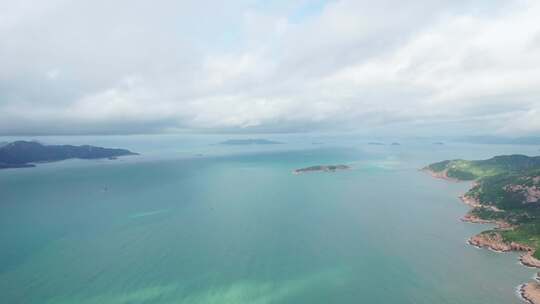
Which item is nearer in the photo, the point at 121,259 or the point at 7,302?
the point at 7,302

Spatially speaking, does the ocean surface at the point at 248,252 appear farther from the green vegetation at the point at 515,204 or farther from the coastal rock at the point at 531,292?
the green vegetation at the point at 515,204

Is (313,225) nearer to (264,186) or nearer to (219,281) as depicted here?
(219,281)

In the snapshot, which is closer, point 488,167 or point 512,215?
point 512,215

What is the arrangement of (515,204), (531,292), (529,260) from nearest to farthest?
(531,292)
(529,260)
(515,204)

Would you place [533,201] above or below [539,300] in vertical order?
above

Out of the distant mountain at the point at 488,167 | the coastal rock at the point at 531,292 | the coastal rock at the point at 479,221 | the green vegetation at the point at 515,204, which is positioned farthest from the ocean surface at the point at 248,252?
the distant mountain at the point at 488,167

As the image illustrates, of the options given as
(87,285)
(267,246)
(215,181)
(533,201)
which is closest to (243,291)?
(267,246)

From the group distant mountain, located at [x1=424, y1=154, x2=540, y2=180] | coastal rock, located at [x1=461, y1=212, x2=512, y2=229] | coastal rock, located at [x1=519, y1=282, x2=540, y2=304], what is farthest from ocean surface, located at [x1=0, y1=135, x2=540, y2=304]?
distant mountain, located at [x1=424, y1=154, x2=540, y2=180]

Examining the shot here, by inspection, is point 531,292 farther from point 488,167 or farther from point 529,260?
point 488,167

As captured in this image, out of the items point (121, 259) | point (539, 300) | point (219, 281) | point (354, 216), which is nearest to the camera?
point (539, 300)

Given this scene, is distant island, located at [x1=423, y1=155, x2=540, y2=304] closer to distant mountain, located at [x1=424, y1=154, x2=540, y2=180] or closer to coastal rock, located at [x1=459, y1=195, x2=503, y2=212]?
coastal rock, located at [x1=459, y1=195, x2=503, y2=212]

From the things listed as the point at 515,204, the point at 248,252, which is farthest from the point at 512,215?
the point at 248,252
